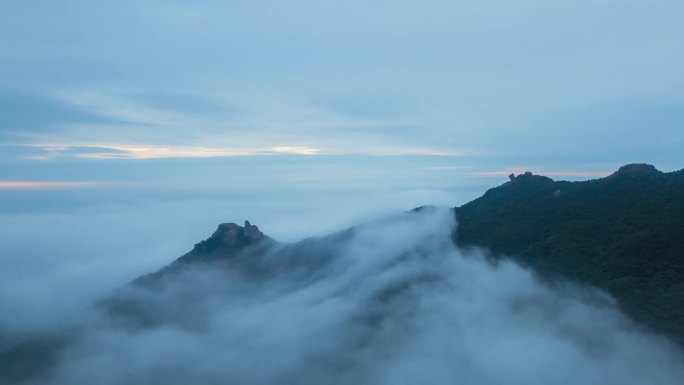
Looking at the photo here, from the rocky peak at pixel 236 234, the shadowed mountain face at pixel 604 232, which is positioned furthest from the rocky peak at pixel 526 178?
the rocky peak at pixel 236 234

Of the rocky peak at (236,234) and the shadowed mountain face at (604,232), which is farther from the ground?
the shadowed mountain face at (604,232)

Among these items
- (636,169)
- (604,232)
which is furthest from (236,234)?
(636,169)

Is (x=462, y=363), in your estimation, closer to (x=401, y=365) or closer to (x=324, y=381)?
(x=401, y=365)

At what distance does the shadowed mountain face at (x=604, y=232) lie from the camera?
47219 millimetres

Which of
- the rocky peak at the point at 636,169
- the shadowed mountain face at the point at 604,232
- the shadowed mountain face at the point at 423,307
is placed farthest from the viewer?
the rocky peak at the point at 636,169

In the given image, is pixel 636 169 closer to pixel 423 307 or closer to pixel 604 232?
pixel 604 232

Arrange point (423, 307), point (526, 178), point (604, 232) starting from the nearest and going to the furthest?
1. point (423, 307)
2. point (604, 232)
3. point (526, 178)

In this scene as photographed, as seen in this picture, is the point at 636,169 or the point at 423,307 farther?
the point at 636,169

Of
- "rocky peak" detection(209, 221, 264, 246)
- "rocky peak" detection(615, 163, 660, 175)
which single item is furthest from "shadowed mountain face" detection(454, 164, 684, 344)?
"rocky peak" detection(209, 221, 264, 246)

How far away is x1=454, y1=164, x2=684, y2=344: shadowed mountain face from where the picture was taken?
1859 inches

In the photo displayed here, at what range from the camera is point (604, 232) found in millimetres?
62594

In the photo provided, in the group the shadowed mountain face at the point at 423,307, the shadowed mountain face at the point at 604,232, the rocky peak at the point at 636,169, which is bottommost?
the shadowed mountain face at the point at 423,307

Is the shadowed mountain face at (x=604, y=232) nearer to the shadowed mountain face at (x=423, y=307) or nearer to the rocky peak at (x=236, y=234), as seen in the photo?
the shadowed mountain face at (x=423, y=307)

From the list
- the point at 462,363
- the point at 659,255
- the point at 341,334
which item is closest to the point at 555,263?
the point at 659,255
